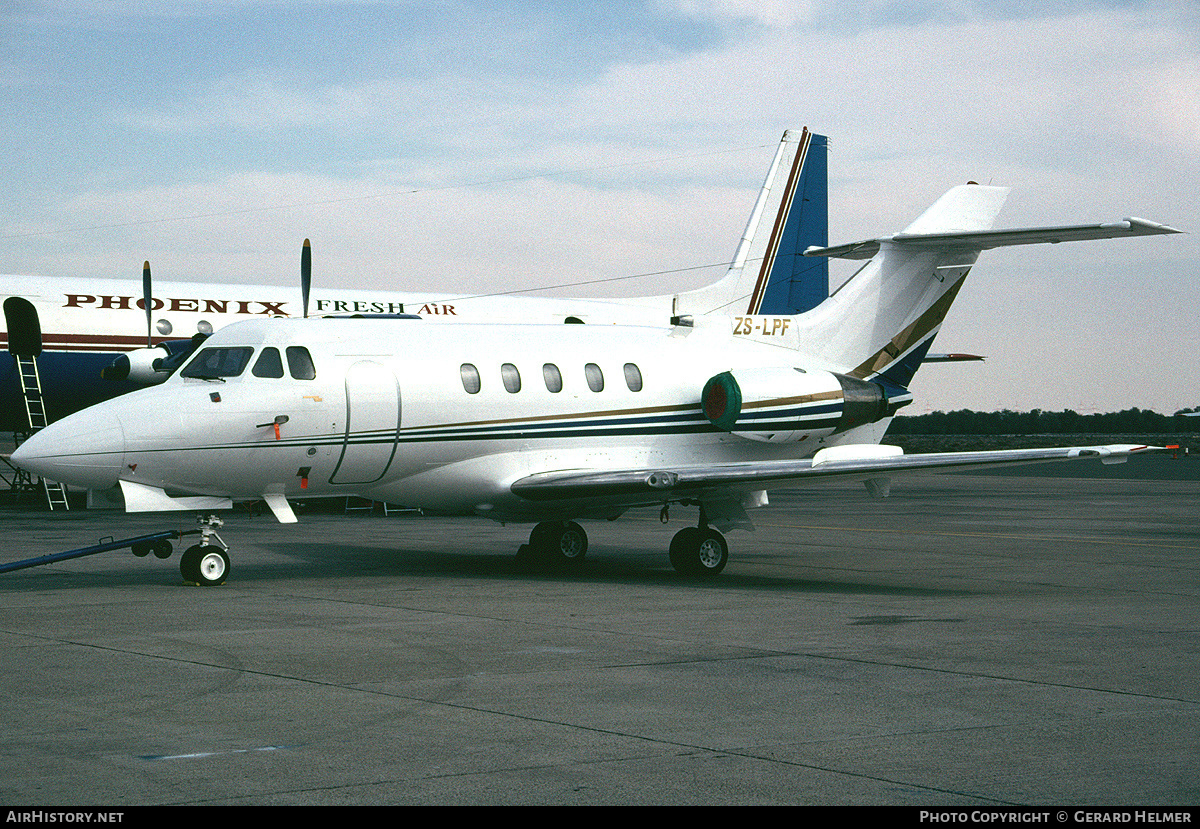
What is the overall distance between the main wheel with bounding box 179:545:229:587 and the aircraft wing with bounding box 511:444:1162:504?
365 centimetres

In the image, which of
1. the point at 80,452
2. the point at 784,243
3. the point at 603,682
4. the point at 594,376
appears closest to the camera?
the point at 603,682

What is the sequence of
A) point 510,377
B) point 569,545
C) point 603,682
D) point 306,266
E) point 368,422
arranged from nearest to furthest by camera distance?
1. point 603,682
2. point 368,422
3. point 510,377
4. point 569,545
5. point 306,266

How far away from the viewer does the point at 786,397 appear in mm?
18609

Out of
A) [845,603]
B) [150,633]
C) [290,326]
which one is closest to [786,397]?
[845,603]

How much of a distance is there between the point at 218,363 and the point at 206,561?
2.32 meters

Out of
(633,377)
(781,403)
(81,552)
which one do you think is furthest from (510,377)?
(81,552)

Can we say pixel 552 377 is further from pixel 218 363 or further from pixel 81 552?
pixel 81 552

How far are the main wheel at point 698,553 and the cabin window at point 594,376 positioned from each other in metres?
2.29

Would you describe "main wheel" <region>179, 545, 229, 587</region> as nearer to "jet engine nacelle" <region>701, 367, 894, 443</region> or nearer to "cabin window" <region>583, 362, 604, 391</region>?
"cabin window" <region>583, 362, 604, 391</region>

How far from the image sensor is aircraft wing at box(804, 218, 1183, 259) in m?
17.0

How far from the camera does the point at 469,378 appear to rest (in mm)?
16969

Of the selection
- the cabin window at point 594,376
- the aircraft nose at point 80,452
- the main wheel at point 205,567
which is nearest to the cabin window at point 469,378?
the cabin window at point 594,376
